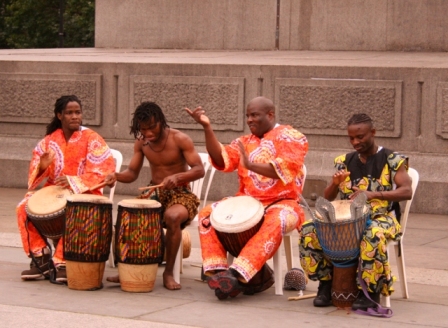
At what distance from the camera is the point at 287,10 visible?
13.8 metres

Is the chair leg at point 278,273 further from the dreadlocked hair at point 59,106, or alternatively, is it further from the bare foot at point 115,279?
the dreadlocked hair at point 59,106

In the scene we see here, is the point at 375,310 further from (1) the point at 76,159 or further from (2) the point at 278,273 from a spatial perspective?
(1) the point at 76,159

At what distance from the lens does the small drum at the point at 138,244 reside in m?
7.09

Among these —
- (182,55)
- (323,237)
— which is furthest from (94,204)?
(182,55)

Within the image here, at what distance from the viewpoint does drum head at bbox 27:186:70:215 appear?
741cm

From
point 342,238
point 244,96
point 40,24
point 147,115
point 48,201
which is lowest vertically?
point 342,238

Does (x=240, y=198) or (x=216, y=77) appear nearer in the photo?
(x=240, y=198)

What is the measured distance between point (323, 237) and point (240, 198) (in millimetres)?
784

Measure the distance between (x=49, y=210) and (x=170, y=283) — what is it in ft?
3.22

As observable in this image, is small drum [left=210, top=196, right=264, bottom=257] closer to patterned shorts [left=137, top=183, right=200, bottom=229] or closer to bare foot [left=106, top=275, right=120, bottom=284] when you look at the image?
patterned shorts [left=137, top=183, right=200, bottom=229]

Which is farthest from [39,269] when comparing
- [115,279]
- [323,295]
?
[323,295]

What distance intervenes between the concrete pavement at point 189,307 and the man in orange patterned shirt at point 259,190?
0.52ft

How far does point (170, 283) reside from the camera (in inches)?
285

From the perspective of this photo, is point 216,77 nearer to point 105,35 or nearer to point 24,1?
point 105,35
